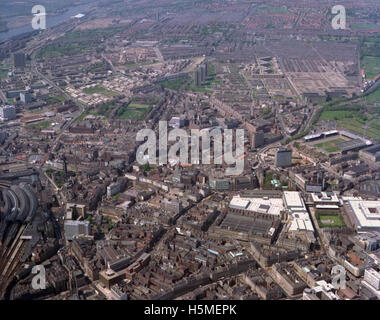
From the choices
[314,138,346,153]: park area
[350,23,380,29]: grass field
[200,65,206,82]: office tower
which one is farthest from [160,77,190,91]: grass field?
[350,23,380,29]: grass field

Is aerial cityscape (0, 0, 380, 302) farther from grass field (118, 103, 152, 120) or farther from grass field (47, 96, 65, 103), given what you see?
grass field (47, 96, 65, 103)

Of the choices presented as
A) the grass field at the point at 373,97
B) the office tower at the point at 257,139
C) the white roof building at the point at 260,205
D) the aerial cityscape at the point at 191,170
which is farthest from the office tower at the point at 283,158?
the grass field at the point at 373,97

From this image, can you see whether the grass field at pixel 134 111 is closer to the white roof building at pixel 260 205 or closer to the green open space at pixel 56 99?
the green open space at pixel 56 99
